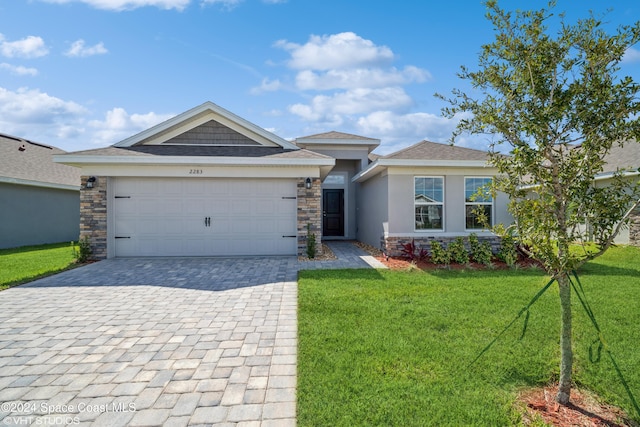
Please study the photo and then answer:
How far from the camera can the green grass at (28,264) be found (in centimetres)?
759

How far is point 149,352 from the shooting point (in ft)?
12.8

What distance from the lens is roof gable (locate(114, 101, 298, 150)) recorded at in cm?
1080

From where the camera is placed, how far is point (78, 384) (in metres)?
3.20

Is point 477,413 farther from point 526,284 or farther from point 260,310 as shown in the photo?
point 526,284

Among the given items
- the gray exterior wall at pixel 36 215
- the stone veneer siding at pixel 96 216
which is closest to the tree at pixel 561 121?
the stone veneer siding at pixel 96 216

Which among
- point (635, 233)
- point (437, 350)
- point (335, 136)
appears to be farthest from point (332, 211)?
point (437, 350)

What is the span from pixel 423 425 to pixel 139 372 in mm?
2754

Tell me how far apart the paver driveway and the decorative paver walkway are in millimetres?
13

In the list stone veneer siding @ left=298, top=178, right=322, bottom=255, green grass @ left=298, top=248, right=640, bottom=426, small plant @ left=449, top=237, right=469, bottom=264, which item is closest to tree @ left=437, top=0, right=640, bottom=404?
green grass @ left=298, top=248, right=640, bottom=426

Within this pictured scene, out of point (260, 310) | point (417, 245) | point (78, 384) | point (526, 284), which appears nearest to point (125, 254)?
point (260, 310)

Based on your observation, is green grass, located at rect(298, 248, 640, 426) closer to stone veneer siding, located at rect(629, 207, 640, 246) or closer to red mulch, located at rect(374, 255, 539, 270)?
red mulch, located at rect(374, 255, 539, 270)

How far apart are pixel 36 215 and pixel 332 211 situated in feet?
41.6

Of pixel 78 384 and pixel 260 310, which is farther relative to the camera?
pixel 260 310

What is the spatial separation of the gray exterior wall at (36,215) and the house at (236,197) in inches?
239
